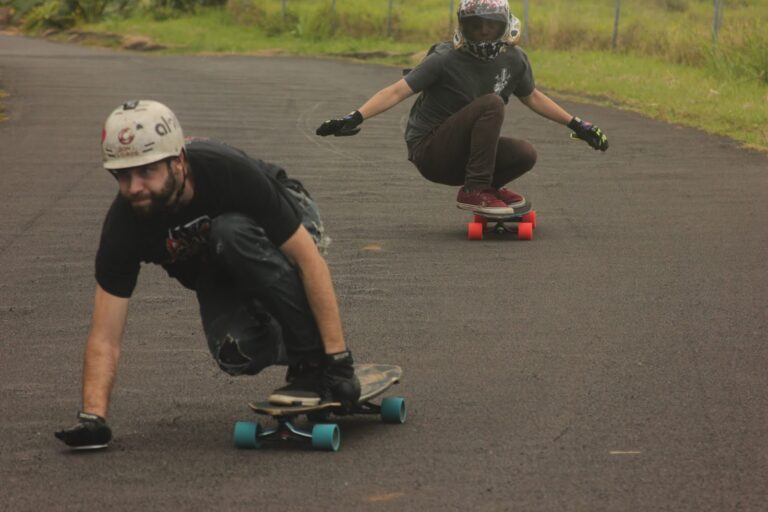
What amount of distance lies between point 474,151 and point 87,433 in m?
5.69

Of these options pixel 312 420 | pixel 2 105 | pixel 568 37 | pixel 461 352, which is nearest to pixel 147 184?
pixel 312 420

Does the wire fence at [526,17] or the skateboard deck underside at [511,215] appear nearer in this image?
the skateboard deck underside at [511,215]

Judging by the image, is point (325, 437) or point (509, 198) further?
point (509, 198)

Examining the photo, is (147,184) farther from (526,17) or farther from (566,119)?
(526,17)

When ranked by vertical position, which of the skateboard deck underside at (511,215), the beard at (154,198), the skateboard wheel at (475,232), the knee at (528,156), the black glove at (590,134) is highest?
the beard at (154,198)

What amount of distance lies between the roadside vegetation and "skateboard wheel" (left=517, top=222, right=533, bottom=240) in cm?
648

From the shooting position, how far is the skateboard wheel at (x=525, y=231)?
10953mm

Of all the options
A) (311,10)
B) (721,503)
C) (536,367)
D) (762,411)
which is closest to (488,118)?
(536,367)

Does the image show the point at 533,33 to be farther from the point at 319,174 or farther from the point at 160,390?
the point at 160,390

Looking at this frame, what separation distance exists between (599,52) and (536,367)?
23.0 metres

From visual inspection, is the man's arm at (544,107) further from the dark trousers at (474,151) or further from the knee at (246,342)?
the knee at (246,342)

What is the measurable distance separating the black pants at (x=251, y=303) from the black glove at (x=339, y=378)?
9 centimetres

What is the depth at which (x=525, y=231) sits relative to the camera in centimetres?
1098

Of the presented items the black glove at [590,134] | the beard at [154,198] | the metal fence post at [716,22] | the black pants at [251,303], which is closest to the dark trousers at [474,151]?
the black glove at [590,134]
